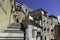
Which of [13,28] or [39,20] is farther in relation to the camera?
[39,20]

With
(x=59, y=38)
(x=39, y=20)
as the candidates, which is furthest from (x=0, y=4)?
(x=39, y=20)

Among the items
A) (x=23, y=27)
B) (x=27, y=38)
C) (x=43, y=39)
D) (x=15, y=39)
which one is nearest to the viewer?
(x=15, y=39)

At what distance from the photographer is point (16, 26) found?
451 inches

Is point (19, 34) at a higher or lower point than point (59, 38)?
higher

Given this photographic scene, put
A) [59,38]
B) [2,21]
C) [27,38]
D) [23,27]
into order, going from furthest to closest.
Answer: [59,38]
[2,21]
[23,27]
[27,38]

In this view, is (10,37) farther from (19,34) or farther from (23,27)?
(23,27)

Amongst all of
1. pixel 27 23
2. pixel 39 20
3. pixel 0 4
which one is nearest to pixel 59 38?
pixel 27 23

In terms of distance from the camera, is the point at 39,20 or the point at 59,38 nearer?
the point at 59,38

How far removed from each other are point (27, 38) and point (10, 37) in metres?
1.41

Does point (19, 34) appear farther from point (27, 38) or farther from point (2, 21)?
point (2, 21)

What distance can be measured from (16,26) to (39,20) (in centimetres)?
1554

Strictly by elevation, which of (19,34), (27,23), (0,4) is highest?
(0,4)

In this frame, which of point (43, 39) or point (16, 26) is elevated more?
point (16, 26)

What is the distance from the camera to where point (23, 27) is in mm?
11266
